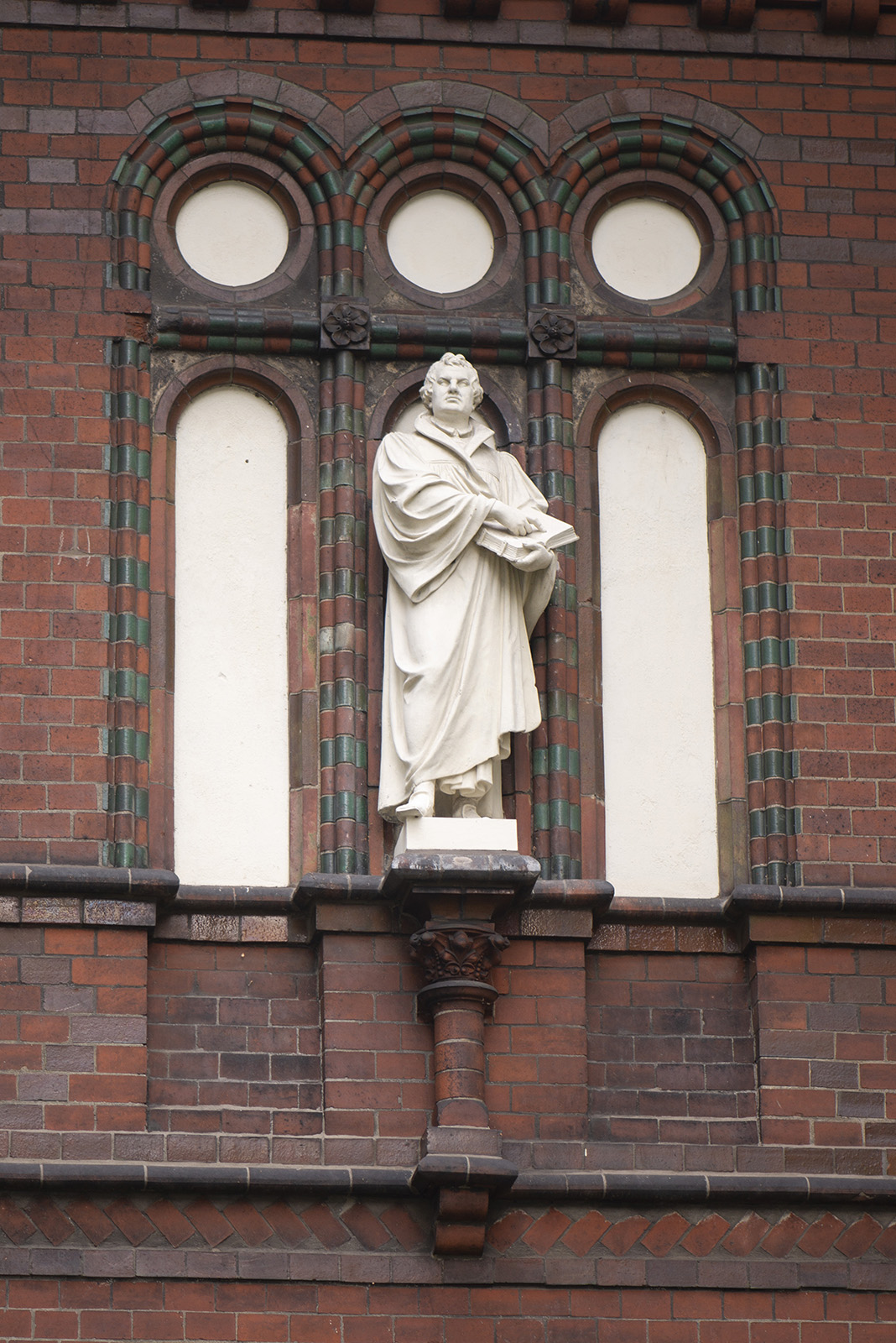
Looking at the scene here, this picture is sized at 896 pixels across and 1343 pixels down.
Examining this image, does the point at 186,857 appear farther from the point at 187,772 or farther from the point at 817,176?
the point at 817,176

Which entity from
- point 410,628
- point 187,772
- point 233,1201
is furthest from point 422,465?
point 233,1201

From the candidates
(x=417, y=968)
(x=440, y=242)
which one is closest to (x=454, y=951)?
(x=417, y=968)

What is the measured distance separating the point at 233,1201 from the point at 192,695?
2.67 meters

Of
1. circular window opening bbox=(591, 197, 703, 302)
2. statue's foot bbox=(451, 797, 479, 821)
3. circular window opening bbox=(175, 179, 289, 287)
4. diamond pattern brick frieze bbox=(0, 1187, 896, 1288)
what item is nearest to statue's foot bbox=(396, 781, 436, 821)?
statue's foot bbox=(451, 797, 479, 821)

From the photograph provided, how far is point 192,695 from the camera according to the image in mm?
17484

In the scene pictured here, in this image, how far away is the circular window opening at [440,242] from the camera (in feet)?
60.1

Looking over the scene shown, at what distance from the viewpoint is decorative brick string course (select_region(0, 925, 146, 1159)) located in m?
16.3

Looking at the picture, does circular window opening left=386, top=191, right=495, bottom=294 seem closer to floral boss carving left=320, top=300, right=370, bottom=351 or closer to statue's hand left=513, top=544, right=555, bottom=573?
floral boss carving left=320, top=300, right=370, bottom=351

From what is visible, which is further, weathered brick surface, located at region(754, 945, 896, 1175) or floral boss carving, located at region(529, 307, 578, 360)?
floral boss carving, located at region(529, 307, 578, 360)

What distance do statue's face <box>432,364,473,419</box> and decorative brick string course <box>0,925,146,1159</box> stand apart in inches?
122

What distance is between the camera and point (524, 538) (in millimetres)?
17125

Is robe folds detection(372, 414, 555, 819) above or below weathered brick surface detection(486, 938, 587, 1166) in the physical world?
above

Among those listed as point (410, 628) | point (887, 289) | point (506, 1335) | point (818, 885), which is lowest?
point (506, 1335)

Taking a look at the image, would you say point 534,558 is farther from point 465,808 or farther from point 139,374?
point 139,374
